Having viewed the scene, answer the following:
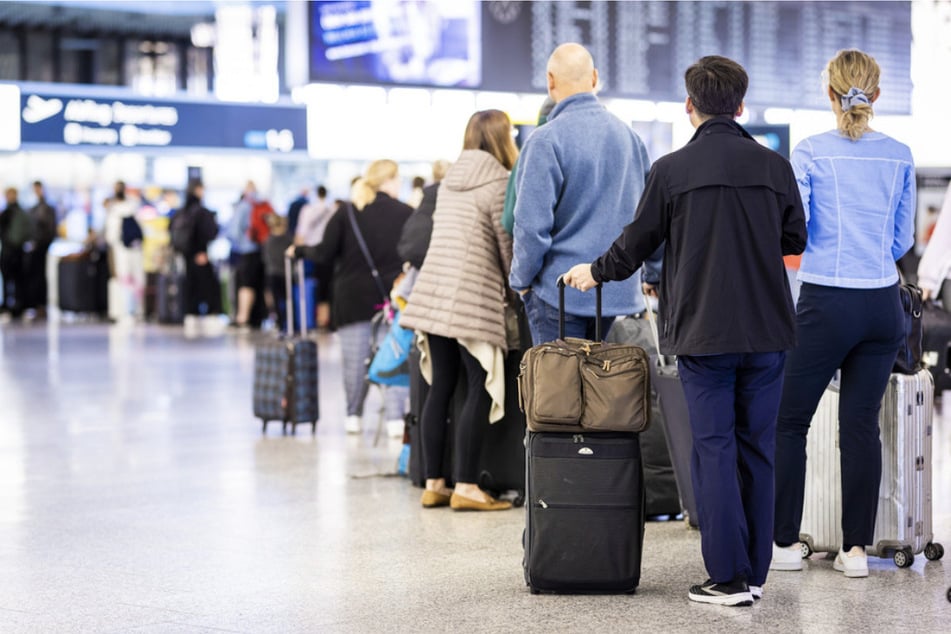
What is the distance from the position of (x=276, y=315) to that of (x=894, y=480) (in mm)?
13741

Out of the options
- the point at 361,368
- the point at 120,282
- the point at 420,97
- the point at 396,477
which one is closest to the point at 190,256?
the point at 120,282

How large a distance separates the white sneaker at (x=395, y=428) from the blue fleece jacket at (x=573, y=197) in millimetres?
3068

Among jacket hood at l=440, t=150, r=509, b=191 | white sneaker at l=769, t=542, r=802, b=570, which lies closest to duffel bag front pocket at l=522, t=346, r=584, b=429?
white sneaker at l=769, t=542, r=802, b=570

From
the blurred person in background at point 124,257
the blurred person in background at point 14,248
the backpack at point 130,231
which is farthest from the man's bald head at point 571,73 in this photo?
the blurred person in background at point 14,248

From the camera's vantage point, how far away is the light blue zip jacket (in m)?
4.40

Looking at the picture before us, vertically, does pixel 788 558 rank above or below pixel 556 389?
below

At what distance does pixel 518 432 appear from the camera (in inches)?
236

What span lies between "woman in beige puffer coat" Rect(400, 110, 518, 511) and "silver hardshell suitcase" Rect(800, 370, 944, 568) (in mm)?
1445

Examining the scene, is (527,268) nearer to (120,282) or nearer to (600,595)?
(600,595)

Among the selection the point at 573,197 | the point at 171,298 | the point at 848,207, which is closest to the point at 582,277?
the point at 848,207

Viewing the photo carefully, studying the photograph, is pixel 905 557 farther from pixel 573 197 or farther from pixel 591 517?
pixel 573 197

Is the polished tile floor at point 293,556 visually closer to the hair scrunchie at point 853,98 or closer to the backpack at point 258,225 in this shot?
the hair scrunchie at point 853,98

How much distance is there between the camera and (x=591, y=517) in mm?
4246

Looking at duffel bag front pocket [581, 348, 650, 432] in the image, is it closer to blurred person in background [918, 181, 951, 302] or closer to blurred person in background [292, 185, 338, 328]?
blurred person in background [918, 181, 951, 302]
